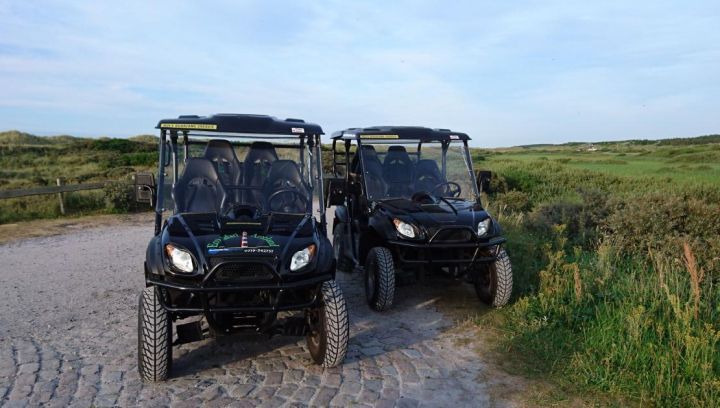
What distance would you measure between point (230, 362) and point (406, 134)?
3725 millimetres

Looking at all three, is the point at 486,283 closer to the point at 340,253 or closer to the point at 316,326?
the point at 340,253

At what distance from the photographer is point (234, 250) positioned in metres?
4.00

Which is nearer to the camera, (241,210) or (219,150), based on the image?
(241,210)

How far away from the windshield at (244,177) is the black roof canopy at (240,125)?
0.21 m

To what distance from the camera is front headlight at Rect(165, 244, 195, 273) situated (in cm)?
398

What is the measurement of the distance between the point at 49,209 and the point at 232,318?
12.2m

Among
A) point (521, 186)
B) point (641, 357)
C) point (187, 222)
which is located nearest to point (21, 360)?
point (187, 222)

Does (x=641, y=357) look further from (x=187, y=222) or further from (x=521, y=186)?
(x=521, y=186)

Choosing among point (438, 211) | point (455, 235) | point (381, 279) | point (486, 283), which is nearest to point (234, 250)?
point (381, 279)

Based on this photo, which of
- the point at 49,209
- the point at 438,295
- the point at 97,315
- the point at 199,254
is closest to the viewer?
the point at 199,254

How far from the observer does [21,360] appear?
15.1 feet

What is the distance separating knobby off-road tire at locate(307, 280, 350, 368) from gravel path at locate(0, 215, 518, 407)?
0.62ft

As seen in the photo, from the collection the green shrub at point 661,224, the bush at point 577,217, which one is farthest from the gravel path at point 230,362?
the bush at point 577,217

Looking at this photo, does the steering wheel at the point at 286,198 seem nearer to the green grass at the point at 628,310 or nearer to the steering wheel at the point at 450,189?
the steering wheel at the point at 450,189
